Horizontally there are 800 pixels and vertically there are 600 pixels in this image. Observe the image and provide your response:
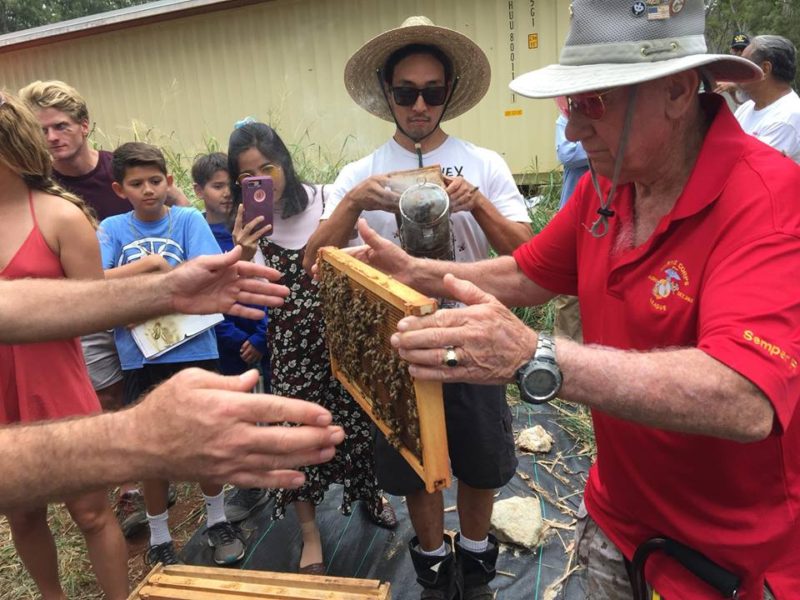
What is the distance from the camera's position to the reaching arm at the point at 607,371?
1.29 meters

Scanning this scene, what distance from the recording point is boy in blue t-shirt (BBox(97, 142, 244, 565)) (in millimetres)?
3602

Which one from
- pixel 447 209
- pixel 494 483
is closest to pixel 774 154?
pixel 447 209

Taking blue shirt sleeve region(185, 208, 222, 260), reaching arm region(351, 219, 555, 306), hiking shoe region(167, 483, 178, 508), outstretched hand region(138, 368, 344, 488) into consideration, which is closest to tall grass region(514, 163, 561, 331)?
blue shirt sleeve region(185, 208, 222, 260)

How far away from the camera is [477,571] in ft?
10.2

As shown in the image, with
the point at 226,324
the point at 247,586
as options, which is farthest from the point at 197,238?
the point at 247,586

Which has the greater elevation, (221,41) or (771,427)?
(221,41)

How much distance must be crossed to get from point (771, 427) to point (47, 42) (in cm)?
1284

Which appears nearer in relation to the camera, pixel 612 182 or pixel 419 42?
pixel 612 182

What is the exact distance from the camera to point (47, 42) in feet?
34.3

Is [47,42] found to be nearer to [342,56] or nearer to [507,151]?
[342,56]

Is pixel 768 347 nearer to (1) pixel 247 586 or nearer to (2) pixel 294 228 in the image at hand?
(1) pixel 247 586

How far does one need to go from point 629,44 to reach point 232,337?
10.8ft

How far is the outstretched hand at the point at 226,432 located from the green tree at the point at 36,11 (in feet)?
110

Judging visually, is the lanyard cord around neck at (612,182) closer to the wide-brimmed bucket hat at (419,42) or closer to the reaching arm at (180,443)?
the reaching arm at (180,443)
